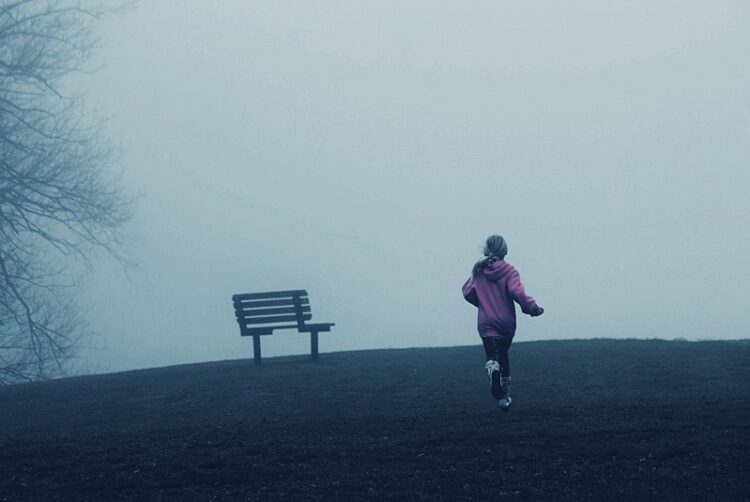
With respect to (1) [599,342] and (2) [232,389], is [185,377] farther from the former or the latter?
(1) [599,342]

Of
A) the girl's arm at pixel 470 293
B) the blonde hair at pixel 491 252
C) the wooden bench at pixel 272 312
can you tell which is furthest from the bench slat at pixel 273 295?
the blonde hair at pixel 491 252

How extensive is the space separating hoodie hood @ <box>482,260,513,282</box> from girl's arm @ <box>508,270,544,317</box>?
72mm

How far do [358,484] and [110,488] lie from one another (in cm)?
193

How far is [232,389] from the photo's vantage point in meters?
13.7

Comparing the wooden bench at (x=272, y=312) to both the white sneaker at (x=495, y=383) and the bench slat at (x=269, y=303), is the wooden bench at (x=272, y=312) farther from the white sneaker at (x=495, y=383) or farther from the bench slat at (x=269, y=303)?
the white sneaker at (x=495, y=383)

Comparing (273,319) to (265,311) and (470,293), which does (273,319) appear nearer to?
(265,311)

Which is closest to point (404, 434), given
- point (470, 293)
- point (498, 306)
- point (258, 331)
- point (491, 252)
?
point (498, 306)

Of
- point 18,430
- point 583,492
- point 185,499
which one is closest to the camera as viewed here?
point 583,492

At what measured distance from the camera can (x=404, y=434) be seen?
29.2 feet

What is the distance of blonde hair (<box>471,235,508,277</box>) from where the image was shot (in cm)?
1023

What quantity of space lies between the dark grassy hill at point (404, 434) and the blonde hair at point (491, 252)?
1.49 m

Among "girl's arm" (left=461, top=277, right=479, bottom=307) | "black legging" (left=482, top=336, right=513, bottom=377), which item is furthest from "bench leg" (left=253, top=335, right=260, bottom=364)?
"black legging" (left=482, top=336, right=513, bottom=377)

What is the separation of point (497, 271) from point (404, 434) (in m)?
2.12

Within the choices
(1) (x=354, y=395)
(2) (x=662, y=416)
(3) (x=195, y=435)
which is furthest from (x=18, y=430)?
(2) (x=662, y=416)
